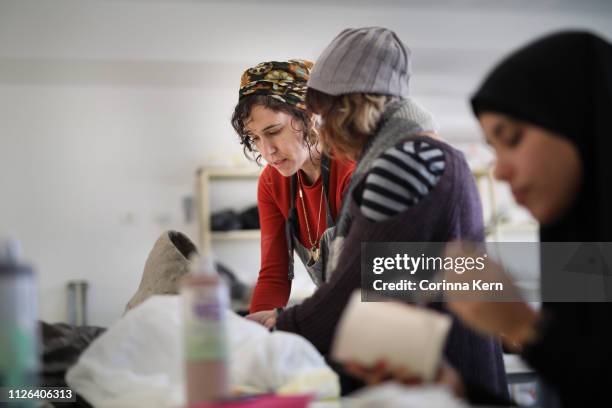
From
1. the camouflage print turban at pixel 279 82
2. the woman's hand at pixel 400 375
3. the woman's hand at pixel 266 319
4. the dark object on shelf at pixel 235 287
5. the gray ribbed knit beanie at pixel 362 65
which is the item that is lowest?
the woman's hand at pixel 400 375

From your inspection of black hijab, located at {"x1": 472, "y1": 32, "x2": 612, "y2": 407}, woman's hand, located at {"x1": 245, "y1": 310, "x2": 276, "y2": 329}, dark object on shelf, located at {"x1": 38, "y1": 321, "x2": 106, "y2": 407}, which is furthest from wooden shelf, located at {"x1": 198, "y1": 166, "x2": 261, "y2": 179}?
black hijab, located at {"x1": 472, "y1": 32, "x2": 612, "y2": 407}

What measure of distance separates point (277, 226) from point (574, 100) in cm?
115

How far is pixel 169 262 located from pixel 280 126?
0.58m

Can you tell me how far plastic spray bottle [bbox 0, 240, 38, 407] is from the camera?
76 cm

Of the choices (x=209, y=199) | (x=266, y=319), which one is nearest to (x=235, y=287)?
(x=209, y=199)

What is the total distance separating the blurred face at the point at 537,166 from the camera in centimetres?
88

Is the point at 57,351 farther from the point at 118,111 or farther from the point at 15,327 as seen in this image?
the point at 118,111

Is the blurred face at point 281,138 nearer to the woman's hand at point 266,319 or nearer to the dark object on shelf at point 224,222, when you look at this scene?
the woman's hand at point 266,319

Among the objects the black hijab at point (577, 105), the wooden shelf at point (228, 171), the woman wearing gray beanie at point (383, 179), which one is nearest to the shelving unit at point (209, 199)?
the wooden shelf at point (228, 171)

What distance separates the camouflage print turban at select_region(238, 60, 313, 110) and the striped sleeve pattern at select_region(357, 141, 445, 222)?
0.64m

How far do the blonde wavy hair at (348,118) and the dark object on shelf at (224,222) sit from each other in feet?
9.72

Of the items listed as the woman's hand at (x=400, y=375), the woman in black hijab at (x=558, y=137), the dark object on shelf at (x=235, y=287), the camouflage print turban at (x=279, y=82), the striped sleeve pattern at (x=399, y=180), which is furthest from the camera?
the dark object on shelf at (x=235, y=287)

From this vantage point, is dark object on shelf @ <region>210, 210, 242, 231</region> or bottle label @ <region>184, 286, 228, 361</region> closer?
bottle label @ <region>184, 286, 228, 361</region>

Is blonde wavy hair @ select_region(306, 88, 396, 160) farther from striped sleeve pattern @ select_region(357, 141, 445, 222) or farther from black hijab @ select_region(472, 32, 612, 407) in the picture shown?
black hijab @ select_region(472, 32, 612, 407)
